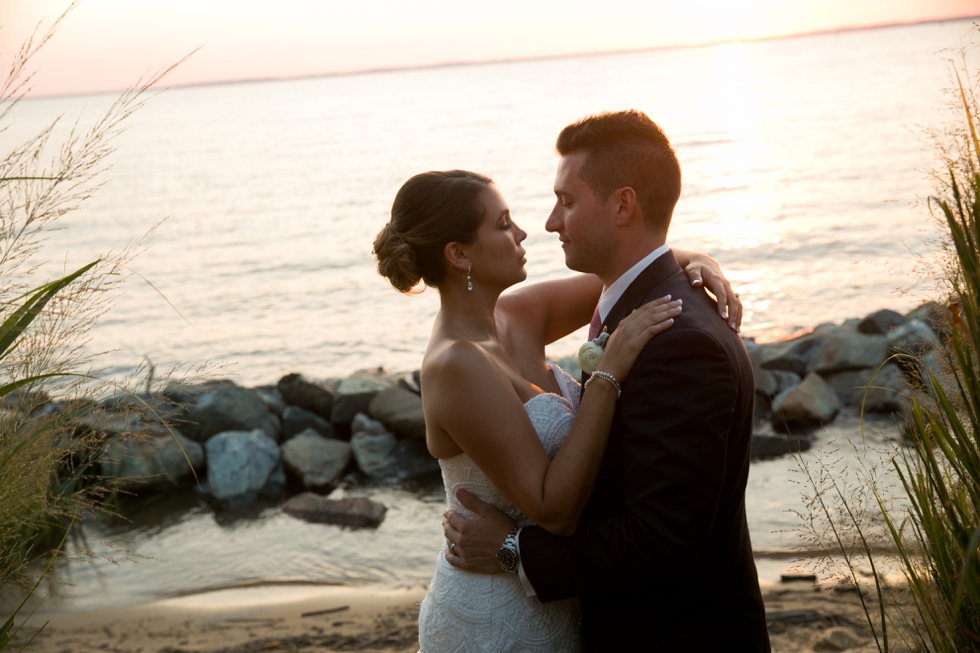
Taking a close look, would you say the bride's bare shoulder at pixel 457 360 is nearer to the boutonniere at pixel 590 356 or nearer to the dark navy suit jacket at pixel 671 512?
the boutonniere at pixel 590 356

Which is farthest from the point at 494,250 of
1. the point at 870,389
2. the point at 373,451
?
the point at 870,389

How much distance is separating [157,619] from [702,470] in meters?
5.29

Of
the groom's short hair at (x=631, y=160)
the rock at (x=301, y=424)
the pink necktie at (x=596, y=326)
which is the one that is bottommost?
the rock at (x=301, y=424)

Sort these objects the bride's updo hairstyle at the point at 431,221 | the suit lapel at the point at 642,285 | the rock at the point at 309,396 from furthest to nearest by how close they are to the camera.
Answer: the rock at the point at 309,396
the bride's updo hairstyle at the point at 431,221
the suit lapel at the point at 642,285

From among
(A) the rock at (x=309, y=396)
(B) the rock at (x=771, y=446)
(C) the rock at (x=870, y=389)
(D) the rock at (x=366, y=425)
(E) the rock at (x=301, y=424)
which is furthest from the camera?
(A) the rock at (x=309, y=396)

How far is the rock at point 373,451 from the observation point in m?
8.99

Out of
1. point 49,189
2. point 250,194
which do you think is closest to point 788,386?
point 49,189

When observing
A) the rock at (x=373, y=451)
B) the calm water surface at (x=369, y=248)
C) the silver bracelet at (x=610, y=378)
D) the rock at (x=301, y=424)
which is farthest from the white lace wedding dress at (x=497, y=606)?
the rock at (x=301, y=424)

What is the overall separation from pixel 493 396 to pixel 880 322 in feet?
31.3

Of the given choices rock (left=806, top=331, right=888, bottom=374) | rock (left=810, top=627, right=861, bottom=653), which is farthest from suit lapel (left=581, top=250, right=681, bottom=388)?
rock (left=806, top=331, right=888, bottom=374)

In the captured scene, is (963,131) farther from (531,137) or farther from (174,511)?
(531,137)

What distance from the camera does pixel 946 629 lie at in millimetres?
2102

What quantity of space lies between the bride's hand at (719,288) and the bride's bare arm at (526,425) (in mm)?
312

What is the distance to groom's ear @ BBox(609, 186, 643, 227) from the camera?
282 centimetres
